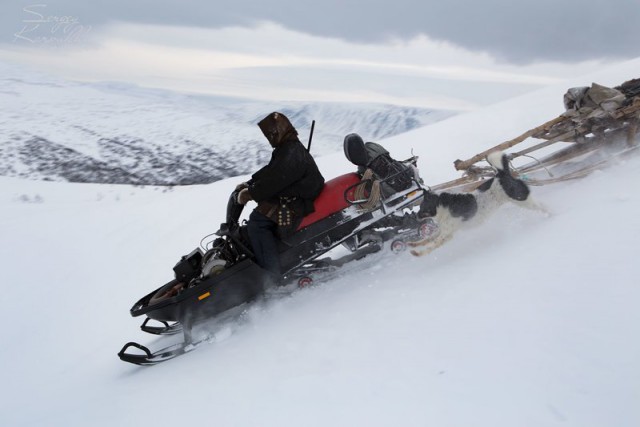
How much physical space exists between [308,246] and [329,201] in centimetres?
57

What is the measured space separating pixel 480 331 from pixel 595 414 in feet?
3.10

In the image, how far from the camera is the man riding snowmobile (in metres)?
4.51

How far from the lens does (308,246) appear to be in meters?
4.91

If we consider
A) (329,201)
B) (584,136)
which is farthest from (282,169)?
(584,136)

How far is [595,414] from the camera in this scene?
2.15 metres

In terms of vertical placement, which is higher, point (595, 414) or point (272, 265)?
point (272, 265)

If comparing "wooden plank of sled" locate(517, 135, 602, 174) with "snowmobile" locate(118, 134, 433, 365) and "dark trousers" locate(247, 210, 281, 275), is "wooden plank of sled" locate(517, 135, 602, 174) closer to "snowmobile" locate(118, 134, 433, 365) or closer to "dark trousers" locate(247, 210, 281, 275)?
"snowmobile" locate(118, 134, 433, 365)

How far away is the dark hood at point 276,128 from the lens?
175 inches

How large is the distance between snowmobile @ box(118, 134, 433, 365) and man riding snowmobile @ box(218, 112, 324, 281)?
0.09m

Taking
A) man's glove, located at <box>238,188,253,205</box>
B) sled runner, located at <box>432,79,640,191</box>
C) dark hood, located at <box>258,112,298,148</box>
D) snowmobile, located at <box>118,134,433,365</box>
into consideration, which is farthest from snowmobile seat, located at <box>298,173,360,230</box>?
sled runner, located at <box>432,79,640,191</box>

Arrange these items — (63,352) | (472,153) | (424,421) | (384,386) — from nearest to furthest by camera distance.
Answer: (424,421) < (384,386) < (63,352) < (472,153)

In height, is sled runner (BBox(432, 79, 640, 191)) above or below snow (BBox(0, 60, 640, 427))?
above

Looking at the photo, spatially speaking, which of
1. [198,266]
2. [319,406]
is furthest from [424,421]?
[198,266]

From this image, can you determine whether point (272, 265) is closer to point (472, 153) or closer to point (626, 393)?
point (626, 393)
